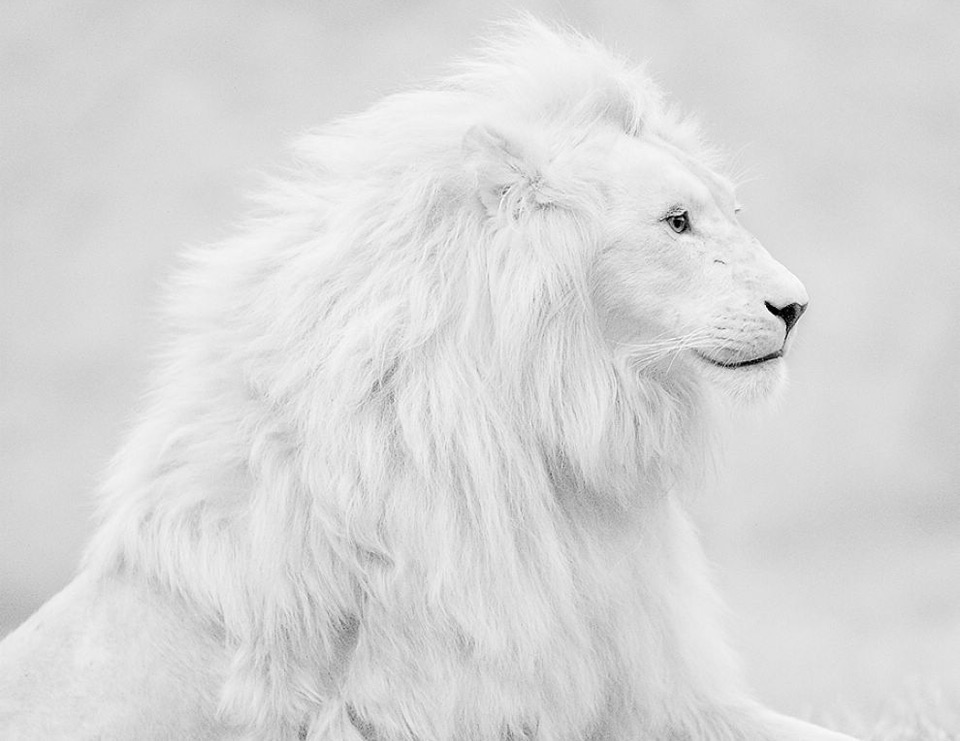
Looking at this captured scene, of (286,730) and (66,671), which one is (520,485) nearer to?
(286,730)

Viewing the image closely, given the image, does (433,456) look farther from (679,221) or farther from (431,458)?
(679,221)

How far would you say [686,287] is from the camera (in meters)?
2.62

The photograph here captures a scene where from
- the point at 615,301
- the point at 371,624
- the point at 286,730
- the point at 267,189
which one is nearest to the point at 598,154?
the point at 615,301

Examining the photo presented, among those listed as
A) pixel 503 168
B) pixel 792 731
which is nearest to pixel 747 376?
pixel 503 168

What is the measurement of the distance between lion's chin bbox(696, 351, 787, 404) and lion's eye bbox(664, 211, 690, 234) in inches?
8.1

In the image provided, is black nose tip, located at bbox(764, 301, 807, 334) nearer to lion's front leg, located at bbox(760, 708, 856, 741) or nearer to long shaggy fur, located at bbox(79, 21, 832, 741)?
long shaggy fur, located at bbox(79, 21, 832, 741)

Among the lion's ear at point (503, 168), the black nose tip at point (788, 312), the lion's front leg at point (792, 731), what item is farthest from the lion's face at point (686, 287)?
the lion's front leg at point (792, 731)

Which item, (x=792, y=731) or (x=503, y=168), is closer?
(x=503, y=168)

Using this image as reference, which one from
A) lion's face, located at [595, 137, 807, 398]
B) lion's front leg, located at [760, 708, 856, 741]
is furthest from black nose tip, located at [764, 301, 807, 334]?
lion's front leg, located at [760, 708, 856, 741]

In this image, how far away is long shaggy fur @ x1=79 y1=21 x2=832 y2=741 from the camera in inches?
102

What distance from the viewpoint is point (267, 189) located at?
2.96 m

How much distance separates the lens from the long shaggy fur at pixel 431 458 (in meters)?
2.59

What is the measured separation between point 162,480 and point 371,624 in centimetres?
43

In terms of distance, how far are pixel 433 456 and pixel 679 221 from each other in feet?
1.81
